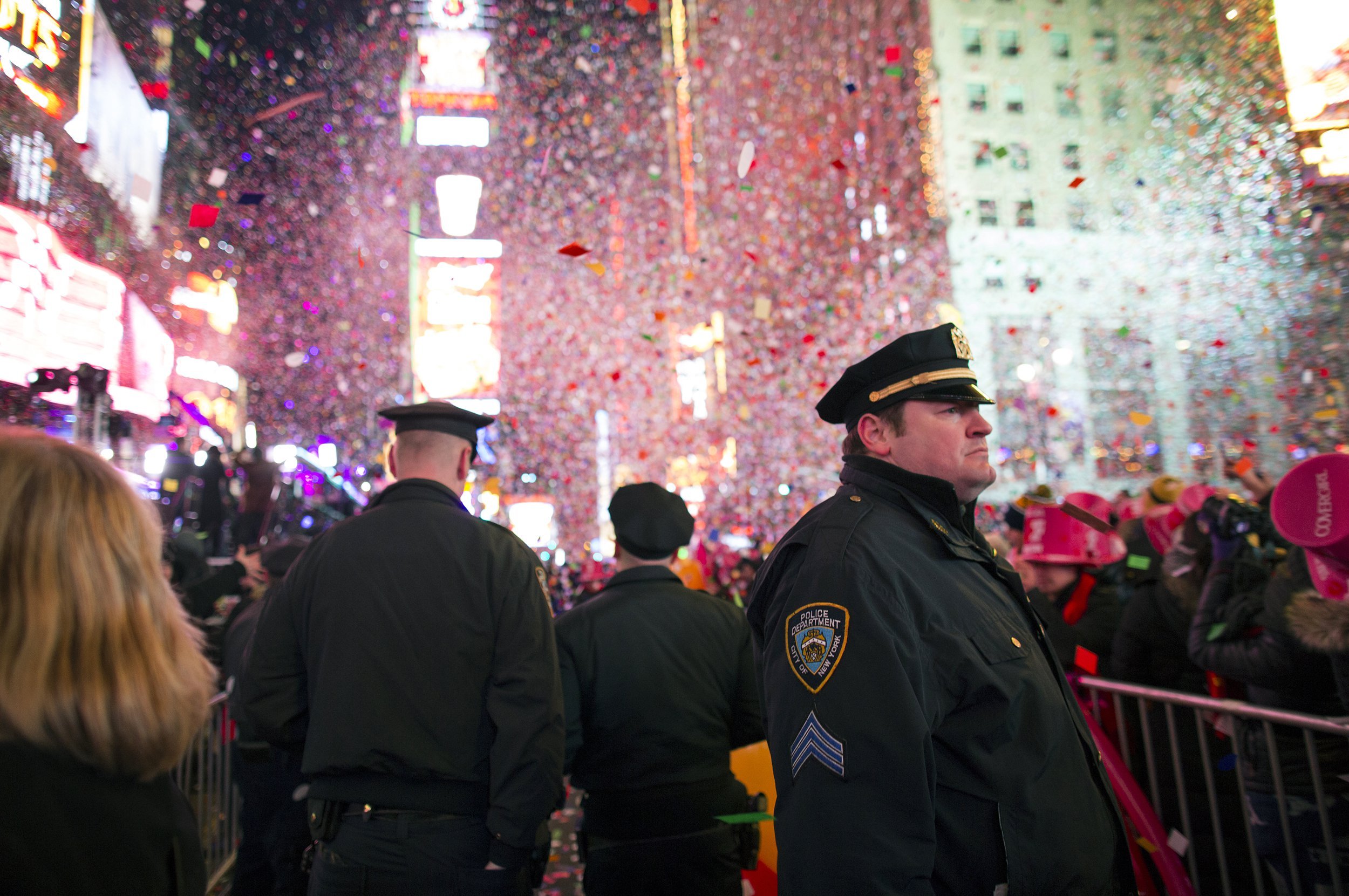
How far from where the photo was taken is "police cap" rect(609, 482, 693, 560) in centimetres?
314

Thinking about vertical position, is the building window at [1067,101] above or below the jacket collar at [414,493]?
above

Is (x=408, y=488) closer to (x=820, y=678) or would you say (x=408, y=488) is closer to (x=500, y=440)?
(x=820, y=678)

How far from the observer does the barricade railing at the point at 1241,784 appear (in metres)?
2.87

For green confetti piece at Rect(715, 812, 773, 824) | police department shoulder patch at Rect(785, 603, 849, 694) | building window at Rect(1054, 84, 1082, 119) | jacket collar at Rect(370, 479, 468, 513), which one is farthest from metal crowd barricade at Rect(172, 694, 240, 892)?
building window at Rect(1054, 84, 1082, 119)

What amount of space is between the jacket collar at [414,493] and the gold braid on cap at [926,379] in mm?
1439

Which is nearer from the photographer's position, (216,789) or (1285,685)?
(1285,685)

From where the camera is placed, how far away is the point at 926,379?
2.04 metres

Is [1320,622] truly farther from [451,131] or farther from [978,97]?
[978,97]

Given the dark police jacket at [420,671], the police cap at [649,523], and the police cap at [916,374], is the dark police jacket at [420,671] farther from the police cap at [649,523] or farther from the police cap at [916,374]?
the police cap at [916,374]

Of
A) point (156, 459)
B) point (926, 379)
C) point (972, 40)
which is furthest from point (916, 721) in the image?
point (972, 40)

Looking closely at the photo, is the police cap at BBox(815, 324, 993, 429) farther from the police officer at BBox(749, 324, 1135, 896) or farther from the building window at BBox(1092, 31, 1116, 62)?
the building window at BBox(1092, 31, 1116, 62)

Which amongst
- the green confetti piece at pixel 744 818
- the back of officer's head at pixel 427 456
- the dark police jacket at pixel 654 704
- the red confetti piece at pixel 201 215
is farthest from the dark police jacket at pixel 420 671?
the red confetti piece at pixel 201 215

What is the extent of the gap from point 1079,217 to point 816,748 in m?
31.3

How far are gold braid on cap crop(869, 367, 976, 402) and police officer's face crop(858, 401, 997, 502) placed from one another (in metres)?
0.05
